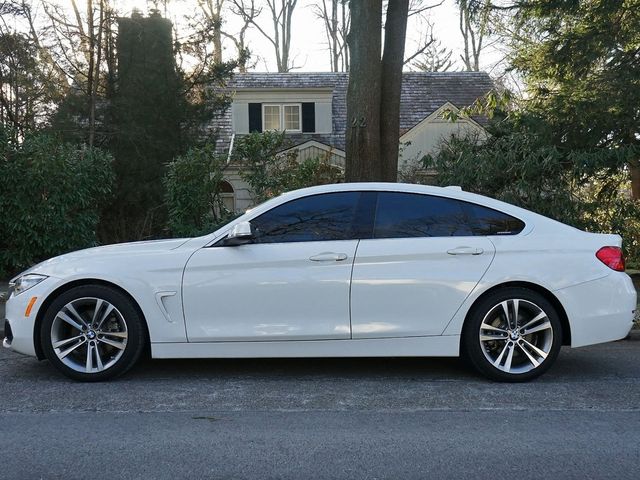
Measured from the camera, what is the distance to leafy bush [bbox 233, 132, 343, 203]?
464 inches

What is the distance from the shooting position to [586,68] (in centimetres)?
1319

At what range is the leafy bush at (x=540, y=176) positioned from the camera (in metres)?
10.6

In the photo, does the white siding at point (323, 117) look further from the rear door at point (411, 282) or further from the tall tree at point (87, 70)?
the rear door at point (411, 282)

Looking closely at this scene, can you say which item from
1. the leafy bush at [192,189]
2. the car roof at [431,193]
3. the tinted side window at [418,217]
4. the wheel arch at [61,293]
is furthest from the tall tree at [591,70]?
the wheel arch at [61,293]

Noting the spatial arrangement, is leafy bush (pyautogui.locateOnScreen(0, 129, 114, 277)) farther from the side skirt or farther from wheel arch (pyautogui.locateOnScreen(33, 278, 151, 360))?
the side skirt

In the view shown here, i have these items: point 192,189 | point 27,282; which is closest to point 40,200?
point 192,189

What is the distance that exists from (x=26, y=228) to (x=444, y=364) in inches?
293

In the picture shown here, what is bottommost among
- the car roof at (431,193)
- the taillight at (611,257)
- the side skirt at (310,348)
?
the side skirt at (310,348)

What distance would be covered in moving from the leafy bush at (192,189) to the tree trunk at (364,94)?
7.89 ft

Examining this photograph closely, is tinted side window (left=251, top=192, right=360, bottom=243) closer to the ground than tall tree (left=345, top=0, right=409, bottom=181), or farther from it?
closer to the ground

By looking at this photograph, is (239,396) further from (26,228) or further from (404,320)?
(26,228)

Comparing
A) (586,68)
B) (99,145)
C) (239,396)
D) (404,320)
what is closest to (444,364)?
(404,320)

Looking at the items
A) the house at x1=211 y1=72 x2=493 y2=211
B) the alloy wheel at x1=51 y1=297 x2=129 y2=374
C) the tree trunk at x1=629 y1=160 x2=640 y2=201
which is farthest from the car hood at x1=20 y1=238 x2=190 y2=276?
the house at x1=211 y1=72 x2=493 y2=211

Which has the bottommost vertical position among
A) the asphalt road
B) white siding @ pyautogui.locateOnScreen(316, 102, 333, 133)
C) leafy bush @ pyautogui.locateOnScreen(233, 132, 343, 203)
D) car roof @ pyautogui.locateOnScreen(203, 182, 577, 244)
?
A: the asphalt road
